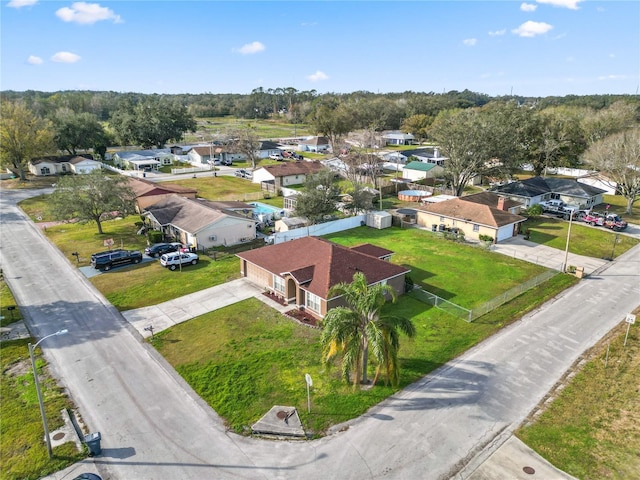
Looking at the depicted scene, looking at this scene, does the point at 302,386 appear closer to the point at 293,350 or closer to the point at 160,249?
the point at 293,350

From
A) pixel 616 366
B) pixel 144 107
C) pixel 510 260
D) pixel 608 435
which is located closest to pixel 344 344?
pixel 608 435

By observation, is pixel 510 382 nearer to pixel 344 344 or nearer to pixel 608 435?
pixel 608 435

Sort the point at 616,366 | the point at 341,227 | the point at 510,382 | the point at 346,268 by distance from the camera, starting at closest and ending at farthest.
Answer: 1. the point at 510,382
2. the point at 616,366
3. the point at 346,268
4. the point at 341,227

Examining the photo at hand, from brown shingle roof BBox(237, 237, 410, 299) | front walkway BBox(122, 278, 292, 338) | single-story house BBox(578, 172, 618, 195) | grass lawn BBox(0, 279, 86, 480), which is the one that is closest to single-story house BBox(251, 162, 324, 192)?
brown shingle roof BBox(237, 237, 410, 299)

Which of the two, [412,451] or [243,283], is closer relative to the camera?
[412,451]

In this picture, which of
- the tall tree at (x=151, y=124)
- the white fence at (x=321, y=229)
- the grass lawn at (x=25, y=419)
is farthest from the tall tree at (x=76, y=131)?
the grass lawn at (x=25, y=419)

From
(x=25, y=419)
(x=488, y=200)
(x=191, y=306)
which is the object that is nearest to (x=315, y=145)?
(x=488, y=200)
